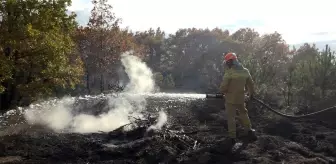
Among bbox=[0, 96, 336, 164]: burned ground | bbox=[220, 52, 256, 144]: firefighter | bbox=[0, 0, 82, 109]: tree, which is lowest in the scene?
bbox=[0, 96, 336, 164]: burned ground

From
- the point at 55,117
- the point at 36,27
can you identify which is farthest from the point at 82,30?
the point at 55,117

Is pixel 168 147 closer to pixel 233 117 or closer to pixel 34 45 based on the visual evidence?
pixel 233 117

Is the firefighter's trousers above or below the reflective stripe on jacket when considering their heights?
below

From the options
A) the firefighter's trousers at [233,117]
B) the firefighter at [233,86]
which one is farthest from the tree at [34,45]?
the firefighter's trousers at [233,117]

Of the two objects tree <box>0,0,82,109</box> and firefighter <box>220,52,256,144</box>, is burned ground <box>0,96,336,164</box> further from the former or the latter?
tree <box>0,0,82,109</box>

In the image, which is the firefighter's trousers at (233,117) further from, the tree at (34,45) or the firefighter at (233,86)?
the tree at (34,45)

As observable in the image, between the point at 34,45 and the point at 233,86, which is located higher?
the point at 34,45

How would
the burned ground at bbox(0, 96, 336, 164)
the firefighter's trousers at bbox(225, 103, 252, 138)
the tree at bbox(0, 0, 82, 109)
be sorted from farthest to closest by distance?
the tree at bbox(0, 0, 82, 109) < the firefighter's trousers at bbox(225, 103, 252, 138) < the burned ground at bbox(0, 96, 336, 164)

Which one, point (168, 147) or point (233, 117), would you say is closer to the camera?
point (168, 147)

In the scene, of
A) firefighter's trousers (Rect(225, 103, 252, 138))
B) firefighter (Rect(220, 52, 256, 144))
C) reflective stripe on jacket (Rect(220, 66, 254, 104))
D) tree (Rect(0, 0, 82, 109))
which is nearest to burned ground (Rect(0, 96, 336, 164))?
firefighter's trousers (Rect(225, 103, 252, 138))

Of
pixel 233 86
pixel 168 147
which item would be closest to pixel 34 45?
pixel 168 147

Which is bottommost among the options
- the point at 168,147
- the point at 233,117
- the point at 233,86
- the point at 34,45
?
the point at 168,147

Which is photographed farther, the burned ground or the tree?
the tree

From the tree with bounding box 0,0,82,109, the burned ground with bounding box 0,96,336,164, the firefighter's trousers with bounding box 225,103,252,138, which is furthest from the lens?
the tree with bounding box 0,0,82,109
